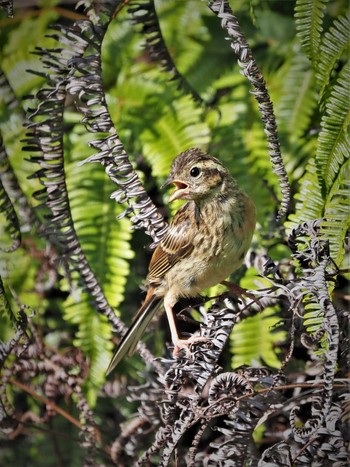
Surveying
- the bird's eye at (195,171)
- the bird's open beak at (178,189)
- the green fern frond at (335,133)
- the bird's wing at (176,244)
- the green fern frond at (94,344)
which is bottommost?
the green fern frond at (94,344)

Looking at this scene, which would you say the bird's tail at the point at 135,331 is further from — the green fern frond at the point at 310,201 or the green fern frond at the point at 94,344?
the green fern frond at the point at 310,201

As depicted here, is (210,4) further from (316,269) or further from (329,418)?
(329,418)

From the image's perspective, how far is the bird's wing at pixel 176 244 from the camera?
2.10 meters

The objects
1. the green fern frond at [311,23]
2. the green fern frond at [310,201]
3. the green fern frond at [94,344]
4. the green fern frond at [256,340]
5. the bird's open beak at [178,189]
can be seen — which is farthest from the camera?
the green fern frond at [94,344]

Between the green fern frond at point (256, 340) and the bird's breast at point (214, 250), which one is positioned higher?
the bird's breast at point (214, 250)

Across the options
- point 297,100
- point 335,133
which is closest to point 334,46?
point 335,133

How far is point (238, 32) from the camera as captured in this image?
63.2 inches

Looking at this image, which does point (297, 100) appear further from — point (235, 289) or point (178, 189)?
point (235, 289)

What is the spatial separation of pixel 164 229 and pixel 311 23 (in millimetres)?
682

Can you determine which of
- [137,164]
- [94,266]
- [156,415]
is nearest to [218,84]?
[137,164]

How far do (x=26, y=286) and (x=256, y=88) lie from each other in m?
1.41

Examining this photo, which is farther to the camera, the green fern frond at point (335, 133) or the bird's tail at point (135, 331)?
the bird's tail at point (135, 331)

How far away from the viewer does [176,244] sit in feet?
6.97

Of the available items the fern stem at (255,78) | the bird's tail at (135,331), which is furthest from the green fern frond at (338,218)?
the bird's tail at (135,331)
